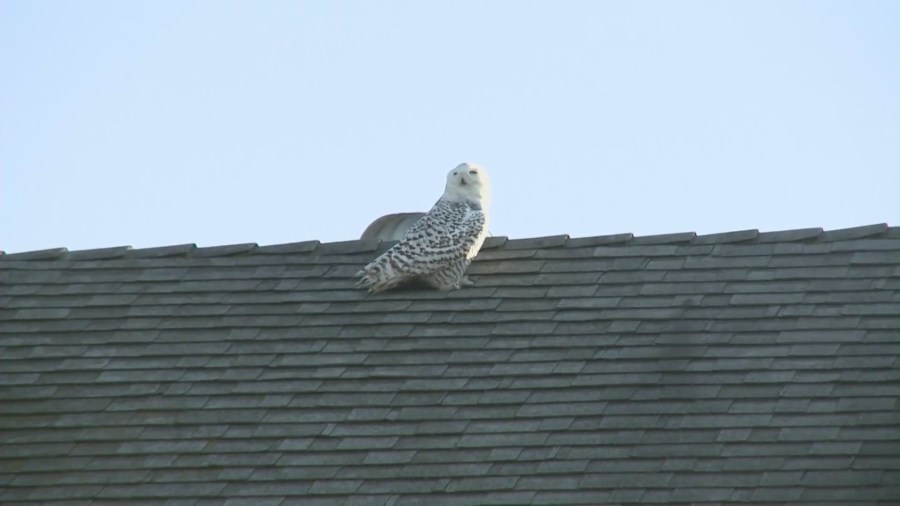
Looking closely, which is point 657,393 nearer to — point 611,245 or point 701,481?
point 701,481

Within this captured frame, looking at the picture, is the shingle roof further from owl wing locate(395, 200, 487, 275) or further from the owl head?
the owl head

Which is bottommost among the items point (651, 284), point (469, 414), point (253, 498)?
point (253, 498)

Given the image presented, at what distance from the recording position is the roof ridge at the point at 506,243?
30.1 ft

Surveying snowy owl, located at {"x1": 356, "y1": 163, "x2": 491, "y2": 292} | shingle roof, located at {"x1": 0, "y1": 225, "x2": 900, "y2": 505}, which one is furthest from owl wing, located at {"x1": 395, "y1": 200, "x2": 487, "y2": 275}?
shingle roof, located at {"x1": 0, "y1": 225, "x2": 900, "y2": 505}

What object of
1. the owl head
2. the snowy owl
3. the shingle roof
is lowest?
the shingle roof

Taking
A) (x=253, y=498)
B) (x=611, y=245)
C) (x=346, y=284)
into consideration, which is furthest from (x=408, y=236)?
(x=253, y=498)

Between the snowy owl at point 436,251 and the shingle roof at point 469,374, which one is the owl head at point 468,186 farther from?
the shingle roof at point 469,374

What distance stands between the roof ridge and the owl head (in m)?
0.51

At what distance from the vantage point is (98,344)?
29.8ft

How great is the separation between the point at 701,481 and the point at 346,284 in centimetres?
277

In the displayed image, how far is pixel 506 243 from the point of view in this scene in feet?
31.8

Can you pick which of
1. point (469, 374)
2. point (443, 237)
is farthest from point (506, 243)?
point (469, 374)

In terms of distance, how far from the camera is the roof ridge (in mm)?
9172

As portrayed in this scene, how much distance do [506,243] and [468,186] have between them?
730 mm
